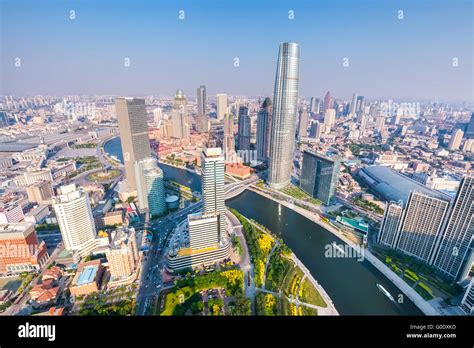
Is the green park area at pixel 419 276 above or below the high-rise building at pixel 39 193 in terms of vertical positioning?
below

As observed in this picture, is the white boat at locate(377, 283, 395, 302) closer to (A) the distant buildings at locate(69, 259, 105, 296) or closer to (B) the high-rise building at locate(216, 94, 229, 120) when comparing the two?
(A) the distant buildings at locate(69, 259, 105, 296)

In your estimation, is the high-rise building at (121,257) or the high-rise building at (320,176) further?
the high-rise building at (320,176)

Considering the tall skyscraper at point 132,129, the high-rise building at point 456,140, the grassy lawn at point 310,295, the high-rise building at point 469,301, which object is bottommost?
the grassy lawn at point 310,295

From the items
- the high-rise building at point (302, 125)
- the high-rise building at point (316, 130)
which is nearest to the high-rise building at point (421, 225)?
the high-rise building at point (316, 130)

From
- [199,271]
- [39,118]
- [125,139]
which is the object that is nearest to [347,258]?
[199,271]

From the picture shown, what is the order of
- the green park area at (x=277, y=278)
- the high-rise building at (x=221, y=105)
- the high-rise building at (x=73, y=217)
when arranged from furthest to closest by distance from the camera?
the high-rise building at (x=221, y=105) → the high-rise building at (x=73, y=217) → the green park area at (x=277, y=278)

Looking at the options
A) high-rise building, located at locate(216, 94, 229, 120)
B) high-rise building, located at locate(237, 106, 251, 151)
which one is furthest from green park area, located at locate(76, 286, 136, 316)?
high-rise building, located at locate(216, 94, 229, 120)

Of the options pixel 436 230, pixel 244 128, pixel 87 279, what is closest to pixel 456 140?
pixel 436 230

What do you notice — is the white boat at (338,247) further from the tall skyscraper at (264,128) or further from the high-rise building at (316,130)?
the high-rise building at (316,130)
